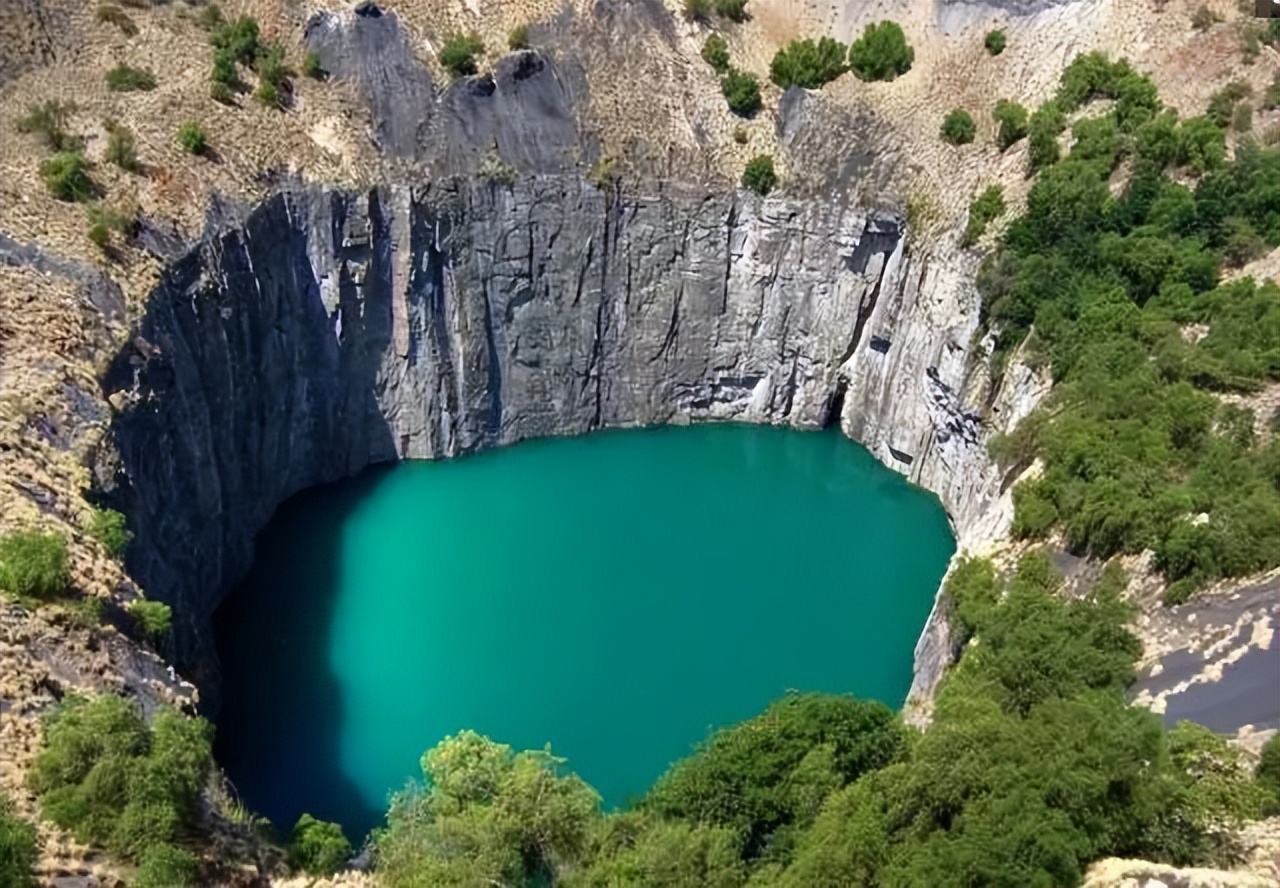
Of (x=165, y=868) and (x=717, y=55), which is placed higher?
(x=717, y=55)

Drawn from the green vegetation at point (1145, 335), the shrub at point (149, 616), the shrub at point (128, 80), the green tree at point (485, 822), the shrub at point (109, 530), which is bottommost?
the green tree at point (485, 822)

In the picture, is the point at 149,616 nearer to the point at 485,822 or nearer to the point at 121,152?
the point at 485,822

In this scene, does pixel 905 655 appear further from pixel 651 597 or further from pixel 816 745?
pixel 816 745

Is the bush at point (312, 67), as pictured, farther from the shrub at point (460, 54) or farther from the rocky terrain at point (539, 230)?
the shrub at point (460, 54)

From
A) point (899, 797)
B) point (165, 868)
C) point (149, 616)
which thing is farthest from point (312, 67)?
point (899, 797)

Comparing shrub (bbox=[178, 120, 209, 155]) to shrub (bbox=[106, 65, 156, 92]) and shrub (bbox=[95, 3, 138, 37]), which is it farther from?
shrub (bbox=[95, 3, 138, 37])

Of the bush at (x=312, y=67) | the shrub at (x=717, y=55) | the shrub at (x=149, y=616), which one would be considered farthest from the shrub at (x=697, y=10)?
the shrub at (x=149, y=616)

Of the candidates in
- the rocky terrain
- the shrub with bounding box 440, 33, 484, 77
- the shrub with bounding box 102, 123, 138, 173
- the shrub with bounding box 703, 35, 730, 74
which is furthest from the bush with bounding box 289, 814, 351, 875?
the shrub with bounding box 703, 35, 730, 74
